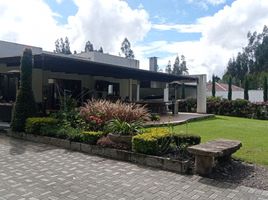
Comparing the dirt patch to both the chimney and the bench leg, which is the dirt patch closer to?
the bench leg

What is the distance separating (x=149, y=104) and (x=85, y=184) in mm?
14036

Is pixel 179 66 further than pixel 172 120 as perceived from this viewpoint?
Yes

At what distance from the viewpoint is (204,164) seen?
19.4ft

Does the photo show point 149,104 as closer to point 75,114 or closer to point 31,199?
point 75,114

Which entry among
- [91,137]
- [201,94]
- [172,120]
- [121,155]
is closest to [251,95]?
[201,94]

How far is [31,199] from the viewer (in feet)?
15.0

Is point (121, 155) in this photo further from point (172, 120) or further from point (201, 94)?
point (201, 94)

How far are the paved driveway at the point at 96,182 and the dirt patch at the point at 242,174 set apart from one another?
275mm

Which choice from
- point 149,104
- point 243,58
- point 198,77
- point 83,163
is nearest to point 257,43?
point 243,58

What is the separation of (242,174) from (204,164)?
75 centimetres

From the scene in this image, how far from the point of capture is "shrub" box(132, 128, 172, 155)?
6809 mm

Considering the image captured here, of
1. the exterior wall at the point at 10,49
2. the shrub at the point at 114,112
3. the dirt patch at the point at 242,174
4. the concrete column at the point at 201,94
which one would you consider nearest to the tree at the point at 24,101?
the shrub at the point at 114,112

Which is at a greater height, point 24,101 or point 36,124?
point 24,101

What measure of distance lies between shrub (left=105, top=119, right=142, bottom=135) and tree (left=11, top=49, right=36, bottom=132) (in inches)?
148
